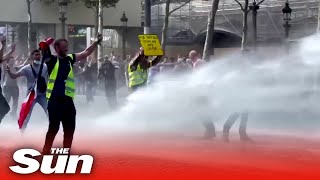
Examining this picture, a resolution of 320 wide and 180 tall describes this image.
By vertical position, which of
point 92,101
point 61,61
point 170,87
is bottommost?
point 92,101

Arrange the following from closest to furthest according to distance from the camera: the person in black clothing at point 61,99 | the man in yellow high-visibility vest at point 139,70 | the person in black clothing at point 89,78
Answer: the person in black clothing at point 61,99 < the man in yellow high-visibility vest at point 139,70 < the person in black clothing at point 89,78

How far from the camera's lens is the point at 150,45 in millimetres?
13078

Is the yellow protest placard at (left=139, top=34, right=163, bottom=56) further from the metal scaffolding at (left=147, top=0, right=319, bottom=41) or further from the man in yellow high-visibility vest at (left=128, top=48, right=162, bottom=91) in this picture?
the metal scaffolding at (left=147, top=0, right=319, bottom=41)

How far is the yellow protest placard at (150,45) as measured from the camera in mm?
12734

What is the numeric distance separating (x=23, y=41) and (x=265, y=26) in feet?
52.2

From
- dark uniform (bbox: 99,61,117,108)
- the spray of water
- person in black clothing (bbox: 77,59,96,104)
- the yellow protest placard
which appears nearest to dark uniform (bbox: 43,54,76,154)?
the spray of water

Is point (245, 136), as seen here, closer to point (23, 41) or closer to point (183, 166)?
point (183, 166)

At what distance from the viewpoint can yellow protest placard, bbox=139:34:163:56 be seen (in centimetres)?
1273

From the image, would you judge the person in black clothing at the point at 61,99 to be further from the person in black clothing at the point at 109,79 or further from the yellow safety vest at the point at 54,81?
the person in black clothing at the point at 109,79

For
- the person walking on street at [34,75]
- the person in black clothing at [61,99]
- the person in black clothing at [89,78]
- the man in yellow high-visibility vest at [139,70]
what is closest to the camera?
the person in black clothing at [61,99]

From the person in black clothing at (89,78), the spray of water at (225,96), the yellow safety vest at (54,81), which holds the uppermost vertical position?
the yellow safety vest at (54,81)

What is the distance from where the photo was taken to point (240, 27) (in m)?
33.4

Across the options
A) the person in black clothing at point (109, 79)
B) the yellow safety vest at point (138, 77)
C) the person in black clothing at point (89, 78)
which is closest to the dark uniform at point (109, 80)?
the person in black clothing at point (109, 79)

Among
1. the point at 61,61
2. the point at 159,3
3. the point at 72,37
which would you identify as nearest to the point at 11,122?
the point at 61,61
